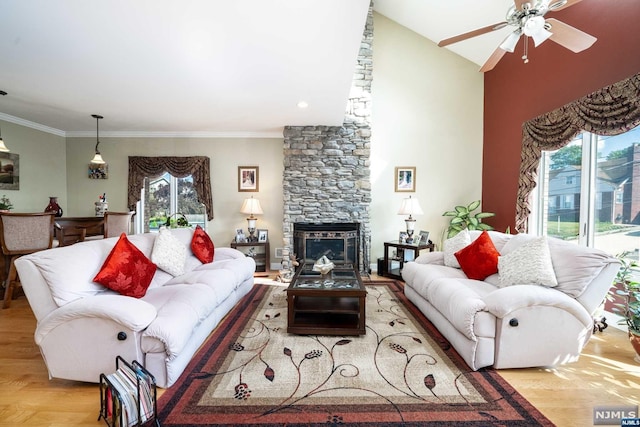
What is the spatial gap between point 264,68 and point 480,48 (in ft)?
12.2

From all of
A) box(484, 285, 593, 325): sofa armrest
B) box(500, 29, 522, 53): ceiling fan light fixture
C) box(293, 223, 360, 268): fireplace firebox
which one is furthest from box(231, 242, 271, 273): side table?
box(500, 29, 522, 53): ceiling fan light fixture

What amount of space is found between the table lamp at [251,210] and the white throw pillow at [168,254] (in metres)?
1.91

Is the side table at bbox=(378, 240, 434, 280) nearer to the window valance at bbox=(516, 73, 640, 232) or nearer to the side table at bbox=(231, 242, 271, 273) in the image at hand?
the window valance at bbox=(516, 73, 640, 232)

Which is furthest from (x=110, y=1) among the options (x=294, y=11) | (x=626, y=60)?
(x=626, y=60)

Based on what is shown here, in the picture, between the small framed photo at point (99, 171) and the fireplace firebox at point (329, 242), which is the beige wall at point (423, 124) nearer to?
the fireplace firebox at point (329, 242)

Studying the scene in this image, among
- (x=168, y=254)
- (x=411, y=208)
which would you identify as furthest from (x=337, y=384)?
(x=411, y=208)

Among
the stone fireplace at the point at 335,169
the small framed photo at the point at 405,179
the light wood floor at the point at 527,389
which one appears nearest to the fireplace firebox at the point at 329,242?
the stone fireplace at the point at 335,169

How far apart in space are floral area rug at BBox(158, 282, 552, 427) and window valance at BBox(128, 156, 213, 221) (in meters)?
3.07

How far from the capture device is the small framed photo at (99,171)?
520 cm

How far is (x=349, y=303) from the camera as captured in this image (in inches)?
107

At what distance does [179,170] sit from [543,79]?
553 centimetres

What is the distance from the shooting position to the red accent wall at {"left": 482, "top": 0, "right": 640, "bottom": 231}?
8.24 feet

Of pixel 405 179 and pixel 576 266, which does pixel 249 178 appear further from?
pixel 576 266

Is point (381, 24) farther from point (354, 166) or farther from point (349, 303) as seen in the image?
point (349, 303)
